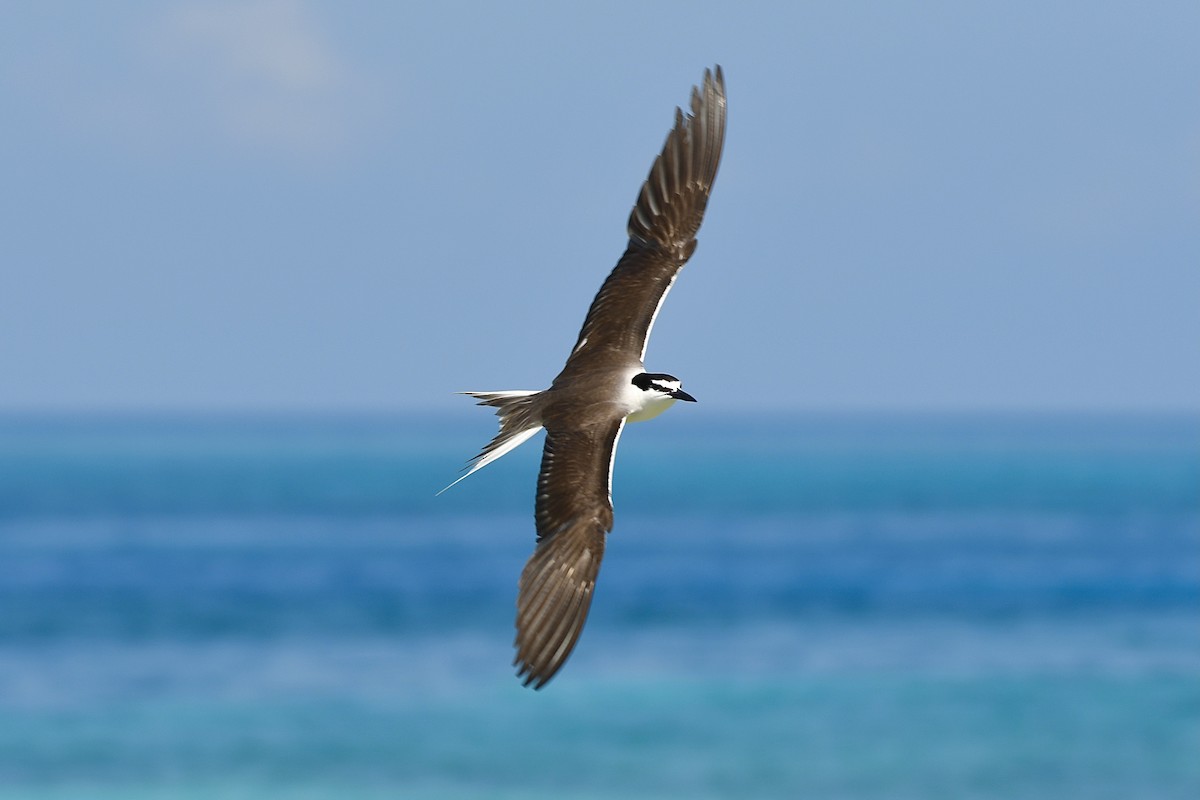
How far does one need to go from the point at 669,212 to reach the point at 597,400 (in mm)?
1893

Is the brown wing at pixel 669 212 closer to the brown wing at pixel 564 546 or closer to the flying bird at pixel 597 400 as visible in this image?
the flying bird at pixel 597 400

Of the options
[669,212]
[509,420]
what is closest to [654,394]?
[509,420]

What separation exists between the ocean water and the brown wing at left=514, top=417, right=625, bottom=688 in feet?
61.8

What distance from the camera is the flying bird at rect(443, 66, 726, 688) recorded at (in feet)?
36.7

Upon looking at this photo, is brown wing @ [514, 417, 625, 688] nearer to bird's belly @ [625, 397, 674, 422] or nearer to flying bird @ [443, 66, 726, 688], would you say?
flying bird @ [443, 66, 726, 688]

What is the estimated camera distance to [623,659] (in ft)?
134

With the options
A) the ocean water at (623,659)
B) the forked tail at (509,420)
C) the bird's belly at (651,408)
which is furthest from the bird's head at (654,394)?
the ocean water at (623,659)

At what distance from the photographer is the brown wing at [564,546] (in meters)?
11.0

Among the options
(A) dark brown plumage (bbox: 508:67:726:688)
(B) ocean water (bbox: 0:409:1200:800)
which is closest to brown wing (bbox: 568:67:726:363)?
(A) dark brown plumage (bbox: 508:67:726:688)

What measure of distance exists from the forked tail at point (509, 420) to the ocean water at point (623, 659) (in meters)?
18.4

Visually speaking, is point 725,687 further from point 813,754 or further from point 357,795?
point 357,795

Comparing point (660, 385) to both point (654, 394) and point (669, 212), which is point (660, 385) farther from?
point (669, 212)

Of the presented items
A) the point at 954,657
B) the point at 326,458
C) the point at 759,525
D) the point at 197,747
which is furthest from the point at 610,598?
the point at 326,458

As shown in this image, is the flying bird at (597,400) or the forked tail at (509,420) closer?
the flying bird at (597,400)
